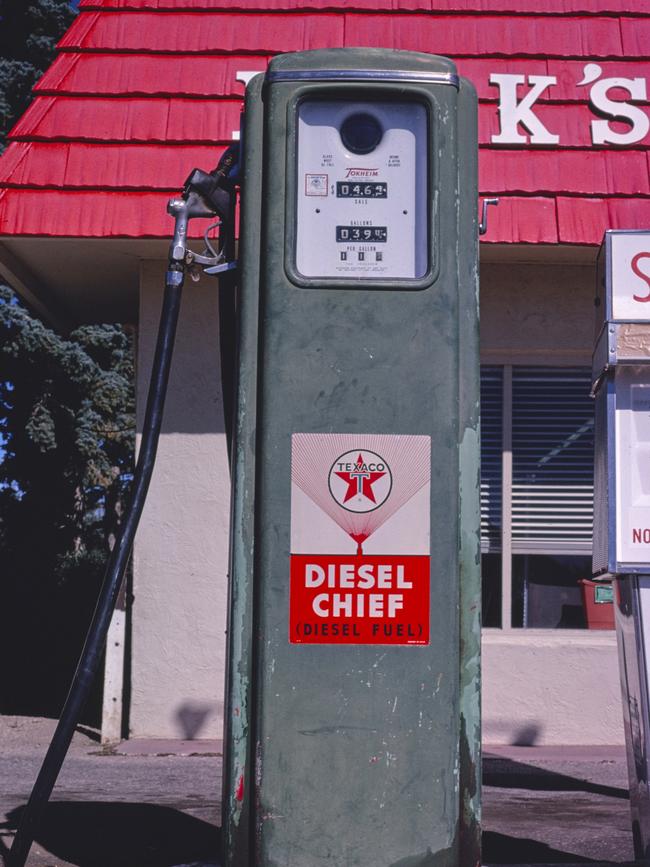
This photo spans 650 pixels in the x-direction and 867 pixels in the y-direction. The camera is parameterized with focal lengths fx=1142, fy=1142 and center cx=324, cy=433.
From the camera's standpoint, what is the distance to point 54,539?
564 inches

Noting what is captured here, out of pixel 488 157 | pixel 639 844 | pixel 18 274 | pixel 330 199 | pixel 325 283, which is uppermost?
pixel 488 157

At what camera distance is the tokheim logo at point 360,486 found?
3.06 m

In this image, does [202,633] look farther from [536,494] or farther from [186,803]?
[536,494]

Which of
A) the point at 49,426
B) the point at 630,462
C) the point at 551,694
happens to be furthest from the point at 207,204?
the point at 49,426

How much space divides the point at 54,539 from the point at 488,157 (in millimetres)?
9021

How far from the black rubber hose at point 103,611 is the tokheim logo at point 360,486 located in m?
0.52

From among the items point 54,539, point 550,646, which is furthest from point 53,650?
point 550,646

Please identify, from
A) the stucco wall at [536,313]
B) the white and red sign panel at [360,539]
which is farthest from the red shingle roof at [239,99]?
the white and red sign panel at [360,539]

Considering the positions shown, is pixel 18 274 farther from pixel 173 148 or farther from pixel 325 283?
pixel 325 283

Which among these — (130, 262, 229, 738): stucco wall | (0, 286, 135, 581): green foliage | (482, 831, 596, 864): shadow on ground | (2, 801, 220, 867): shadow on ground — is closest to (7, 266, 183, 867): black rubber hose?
(2, 801, 220, 867): shadow on ground

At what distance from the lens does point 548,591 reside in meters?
7.47

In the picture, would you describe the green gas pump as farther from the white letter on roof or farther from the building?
the white letter on roof

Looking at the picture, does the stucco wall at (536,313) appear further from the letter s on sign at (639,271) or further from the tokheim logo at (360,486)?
the tokheim logo at (360,486)

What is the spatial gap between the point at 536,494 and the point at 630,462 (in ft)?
12.9
